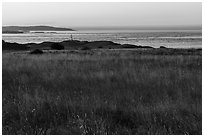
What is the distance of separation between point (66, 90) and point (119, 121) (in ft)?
7.26

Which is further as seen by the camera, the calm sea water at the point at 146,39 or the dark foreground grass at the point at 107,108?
the calm sea water at the point at 146,39

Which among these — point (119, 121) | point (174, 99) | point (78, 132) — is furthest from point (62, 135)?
point (174, 99)

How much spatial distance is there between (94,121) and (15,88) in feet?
9.55

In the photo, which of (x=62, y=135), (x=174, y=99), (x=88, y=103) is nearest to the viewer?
(x=62, y=135)

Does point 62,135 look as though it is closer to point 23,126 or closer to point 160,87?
point 23,126

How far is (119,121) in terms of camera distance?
448 centimetres

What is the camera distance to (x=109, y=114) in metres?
4.71

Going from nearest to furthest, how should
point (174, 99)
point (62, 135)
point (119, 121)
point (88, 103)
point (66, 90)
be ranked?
point (62, 135), point (119, 121), point (88, 103), point (174, 99), point (66, 90)

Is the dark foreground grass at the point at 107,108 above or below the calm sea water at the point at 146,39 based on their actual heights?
above

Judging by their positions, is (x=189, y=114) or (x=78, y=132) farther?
(x=189, y=114)

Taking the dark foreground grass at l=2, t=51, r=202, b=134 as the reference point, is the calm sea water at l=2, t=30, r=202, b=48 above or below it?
below

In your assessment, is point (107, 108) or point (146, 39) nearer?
point (107, 108)

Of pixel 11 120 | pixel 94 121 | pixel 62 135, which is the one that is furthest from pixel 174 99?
pixel 11 120

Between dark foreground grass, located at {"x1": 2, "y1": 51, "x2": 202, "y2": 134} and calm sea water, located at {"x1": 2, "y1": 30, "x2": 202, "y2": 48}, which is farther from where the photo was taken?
calm sea water, located at {"x1": 2, "y1": 30, "x2": 202, "y2": 48}
